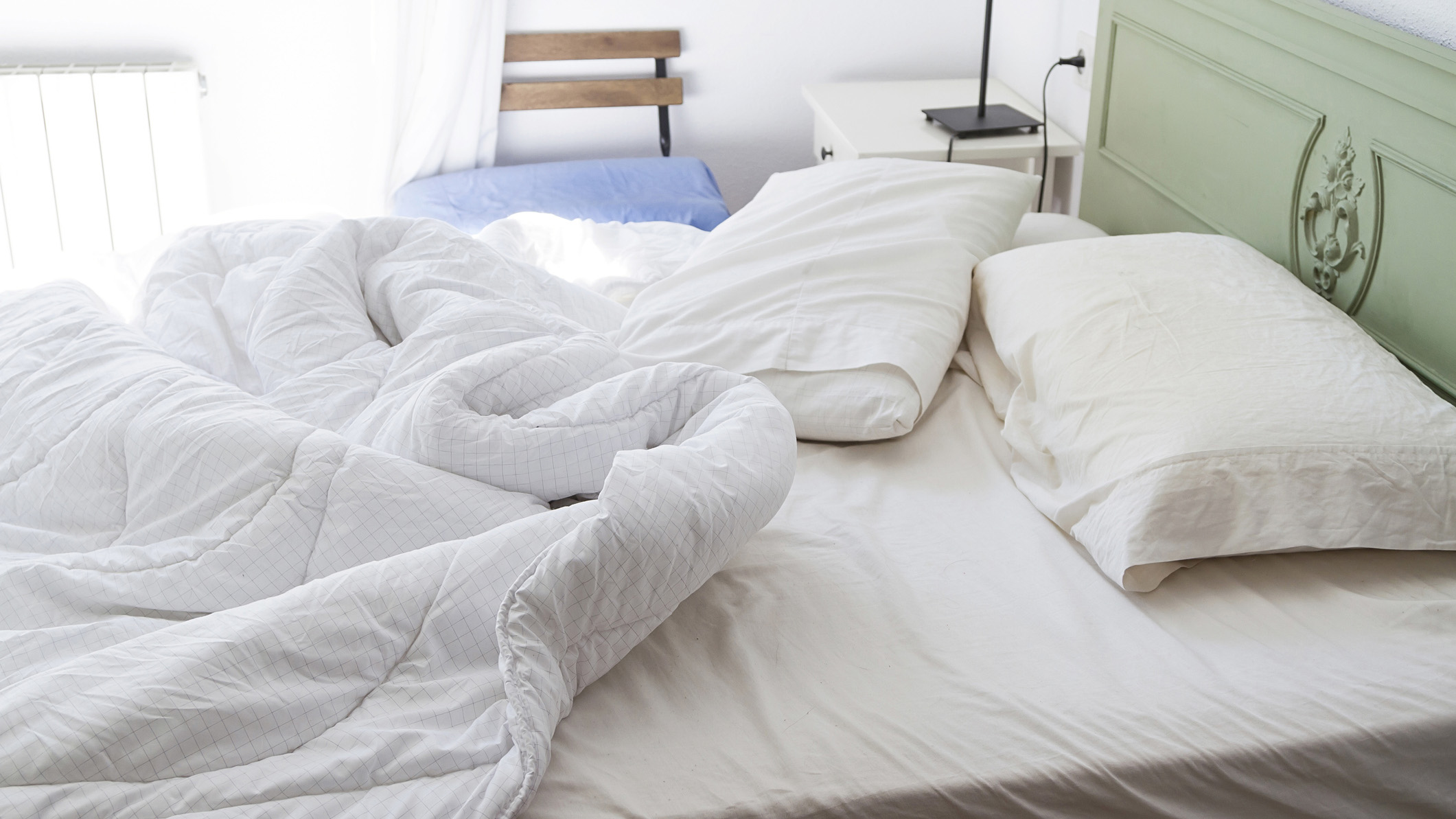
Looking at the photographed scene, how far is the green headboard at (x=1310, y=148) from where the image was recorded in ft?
3.85

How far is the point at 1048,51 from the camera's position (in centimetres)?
246

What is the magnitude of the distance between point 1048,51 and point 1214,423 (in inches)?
65.0

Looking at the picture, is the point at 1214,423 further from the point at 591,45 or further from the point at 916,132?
the point at 591,45

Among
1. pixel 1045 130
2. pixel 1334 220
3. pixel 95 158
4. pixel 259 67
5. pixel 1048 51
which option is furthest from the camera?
pixel 259 67

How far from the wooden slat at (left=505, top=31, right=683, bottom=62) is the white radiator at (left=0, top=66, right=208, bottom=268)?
2.65ft

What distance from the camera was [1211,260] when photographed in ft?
4.42

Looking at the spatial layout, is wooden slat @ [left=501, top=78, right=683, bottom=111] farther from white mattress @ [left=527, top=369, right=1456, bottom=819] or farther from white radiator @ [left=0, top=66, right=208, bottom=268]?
white mattress @ [left=527, top=369, right=1456, bottom=819]

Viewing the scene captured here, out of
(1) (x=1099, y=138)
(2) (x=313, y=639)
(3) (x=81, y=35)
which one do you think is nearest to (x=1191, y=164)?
(1) (x=1099, y=138)

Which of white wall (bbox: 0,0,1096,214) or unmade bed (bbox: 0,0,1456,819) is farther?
white wall (bbox: 0,0,1096,214)

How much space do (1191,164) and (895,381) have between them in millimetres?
675

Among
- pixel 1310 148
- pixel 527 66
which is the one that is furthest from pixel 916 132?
pixel 527 66

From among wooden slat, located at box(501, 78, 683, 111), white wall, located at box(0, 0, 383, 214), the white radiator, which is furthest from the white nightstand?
the white radiator

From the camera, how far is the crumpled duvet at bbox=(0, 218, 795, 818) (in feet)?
2.55

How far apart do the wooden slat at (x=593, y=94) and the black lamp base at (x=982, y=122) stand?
88 cm
